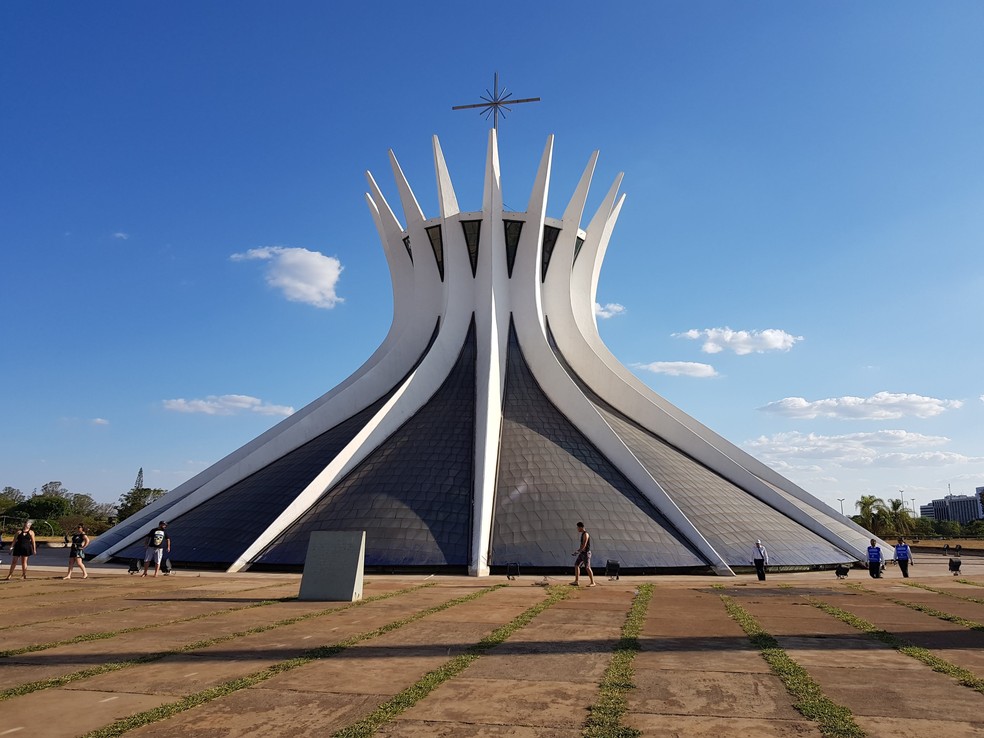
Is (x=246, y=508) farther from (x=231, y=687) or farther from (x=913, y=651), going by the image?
(x=913, y=651)

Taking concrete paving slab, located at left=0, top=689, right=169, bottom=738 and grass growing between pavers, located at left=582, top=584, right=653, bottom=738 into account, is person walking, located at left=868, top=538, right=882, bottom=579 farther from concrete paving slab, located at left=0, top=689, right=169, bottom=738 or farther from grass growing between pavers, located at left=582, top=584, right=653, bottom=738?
concrete paving slab, located at left=0, top=689, right=169, bottom=738

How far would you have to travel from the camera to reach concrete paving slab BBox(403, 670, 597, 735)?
3.96 m

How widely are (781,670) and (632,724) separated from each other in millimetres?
1994

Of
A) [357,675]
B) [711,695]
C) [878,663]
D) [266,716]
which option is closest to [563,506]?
[878,663]

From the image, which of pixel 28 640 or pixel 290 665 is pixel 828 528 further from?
pixel 28 640

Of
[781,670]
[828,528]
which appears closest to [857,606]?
[781,670]

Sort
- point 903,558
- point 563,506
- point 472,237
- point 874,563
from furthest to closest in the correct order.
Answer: point 472,237 → point 563,506 → point 903,558 → point 874,563

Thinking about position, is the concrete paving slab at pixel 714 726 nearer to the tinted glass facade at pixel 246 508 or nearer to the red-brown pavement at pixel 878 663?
the red-brown pavement at pixel 878 663

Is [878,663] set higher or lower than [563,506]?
lower

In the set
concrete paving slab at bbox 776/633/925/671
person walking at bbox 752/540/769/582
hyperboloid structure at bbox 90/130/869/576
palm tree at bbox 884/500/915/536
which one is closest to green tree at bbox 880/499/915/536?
palm tree at bbox 884/500/915/536

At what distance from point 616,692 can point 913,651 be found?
3.40 meters

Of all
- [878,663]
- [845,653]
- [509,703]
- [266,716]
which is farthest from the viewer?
[845,653]

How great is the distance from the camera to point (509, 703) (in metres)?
4.29

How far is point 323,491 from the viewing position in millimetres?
18078
